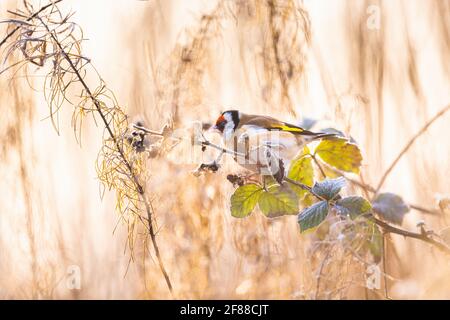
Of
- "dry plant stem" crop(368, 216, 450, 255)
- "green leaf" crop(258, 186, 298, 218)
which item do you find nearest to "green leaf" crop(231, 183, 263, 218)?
"green leaf" crop(258, 186, 298, 218)

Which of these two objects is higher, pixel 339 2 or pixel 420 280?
pixel 339 2

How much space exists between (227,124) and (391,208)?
0.30m

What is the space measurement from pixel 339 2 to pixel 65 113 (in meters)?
0.57

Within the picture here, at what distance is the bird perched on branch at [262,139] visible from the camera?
2.17 feet

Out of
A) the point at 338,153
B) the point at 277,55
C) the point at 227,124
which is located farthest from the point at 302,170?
the point at 277,55

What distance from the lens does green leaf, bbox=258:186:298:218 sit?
63 centimetres

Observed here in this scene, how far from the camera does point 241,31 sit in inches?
40.6

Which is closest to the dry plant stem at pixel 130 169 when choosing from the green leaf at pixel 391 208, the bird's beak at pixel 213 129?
the bird's beak at pixel 213 129

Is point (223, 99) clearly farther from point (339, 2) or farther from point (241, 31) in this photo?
point (339, 2)

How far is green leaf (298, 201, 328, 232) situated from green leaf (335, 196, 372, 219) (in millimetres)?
19

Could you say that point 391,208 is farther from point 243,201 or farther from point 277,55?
point 277,55

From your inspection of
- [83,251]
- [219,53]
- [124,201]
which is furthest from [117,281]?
[219,53]

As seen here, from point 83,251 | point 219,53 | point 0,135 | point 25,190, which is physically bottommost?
point 83,251

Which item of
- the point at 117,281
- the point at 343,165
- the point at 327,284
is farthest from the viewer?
the point at 117,281
